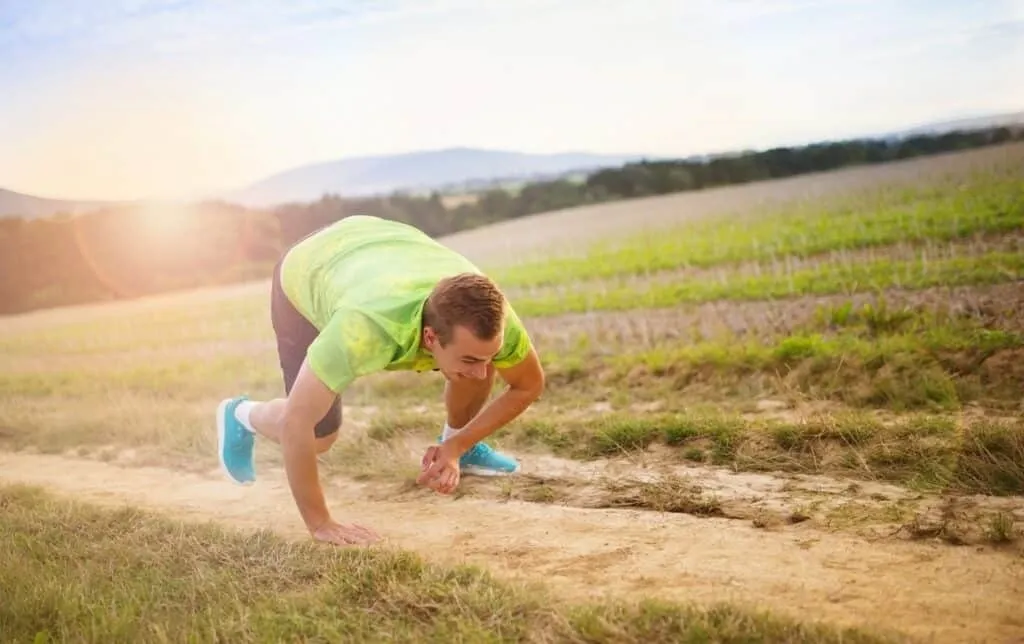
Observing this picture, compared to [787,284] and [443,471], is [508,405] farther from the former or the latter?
[787,284]

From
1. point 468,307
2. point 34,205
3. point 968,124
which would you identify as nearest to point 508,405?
point 468,307

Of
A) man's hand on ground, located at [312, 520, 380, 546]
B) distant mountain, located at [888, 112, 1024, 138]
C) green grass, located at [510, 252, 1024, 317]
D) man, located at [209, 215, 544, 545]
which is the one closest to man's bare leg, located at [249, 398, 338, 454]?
man, located at [209, 215, 544, 545]

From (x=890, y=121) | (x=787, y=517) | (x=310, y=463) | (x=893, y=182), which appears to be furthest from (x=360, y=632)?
(x=893, y=182)

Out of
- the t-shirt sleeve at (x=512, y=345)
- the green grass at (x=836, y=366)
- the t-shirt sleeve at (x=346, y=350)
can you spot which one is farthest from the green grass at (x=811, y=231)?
the t-shirt sleeve at (x=346, y=350)

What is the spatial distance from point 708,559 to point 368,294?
46.4 inches

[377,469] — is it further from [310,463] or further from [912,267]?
[912,267]

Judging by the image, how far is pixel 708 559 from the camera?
9.53 feet

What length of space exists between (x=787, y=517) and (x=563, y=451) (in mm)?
1200

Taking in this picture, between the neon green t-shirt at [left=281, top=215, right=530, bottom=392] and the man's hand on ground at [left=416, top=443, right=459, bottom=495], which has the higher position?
the neon green t-shirt at [left=281, top=215, right=530, bottom=392]

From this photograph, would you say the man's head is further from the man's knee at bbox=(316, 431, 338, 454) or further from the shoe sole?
the shoe sole

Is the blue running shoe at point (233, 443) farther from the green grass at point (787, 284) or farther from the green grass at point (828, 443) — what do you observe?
the green grass at point (787, 284)

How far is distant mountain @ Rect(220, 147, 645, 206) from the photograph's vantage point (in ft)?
24.7

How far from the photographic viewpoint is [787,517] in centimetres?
321

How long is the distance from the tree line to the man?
3.15 m
